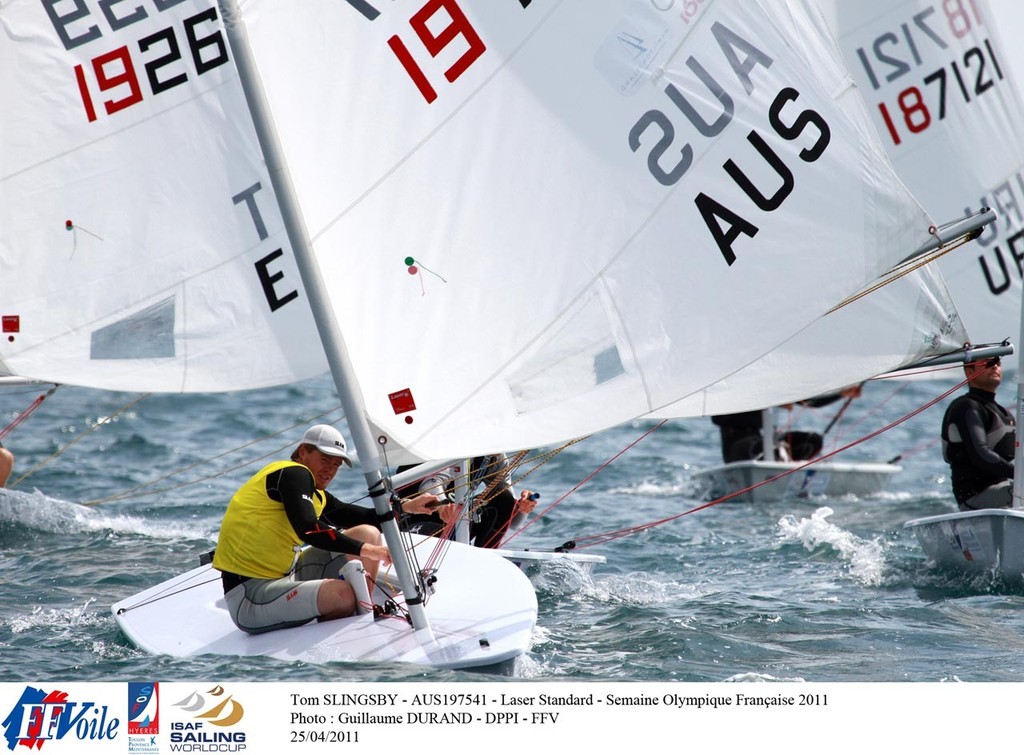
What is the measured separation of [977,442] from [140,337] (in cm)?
526

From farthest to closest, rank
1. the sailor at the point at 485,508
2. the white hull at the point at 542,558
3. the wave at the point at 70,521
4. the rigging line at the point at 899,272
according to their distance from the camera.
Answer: the wave at the point at 70,521
the sailor at the point at 485,508
the white hull at the point at 542,558
the rigging line at the point at 899,272

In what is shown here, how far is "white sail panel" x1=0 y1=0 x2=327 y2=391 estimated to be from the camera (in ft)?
26.0

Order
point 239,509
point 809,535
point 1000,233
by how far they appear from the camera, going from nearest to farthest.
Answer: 1. point 239,509
2. point 809,535
3. point 1000,233

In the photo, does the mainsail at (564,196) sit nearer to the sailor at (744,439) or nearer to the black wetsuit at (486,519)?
the black wetsuit at (486,519)

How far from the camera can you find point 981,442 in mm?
7895

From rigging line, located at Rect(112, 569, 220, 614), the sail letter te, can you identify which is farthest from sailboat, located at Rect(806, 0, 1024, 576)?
rigging line, located at Rect(112, 569, 220, 614)

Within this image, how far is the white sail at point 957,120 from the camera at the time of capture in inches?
398

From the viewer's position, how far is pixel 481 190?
5969 mm

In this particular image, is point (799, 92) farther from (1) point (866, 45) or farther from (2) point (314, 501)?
(1) point (866, 45)

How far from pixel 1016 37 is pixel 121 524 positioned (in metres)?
8.20
